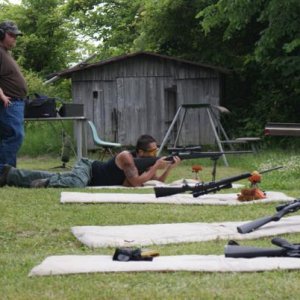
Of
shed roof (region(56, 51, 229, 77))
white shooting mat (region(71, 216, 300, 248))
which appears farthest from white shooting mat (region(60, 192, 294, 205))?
shed roof (region(56, 51, 229, 77))

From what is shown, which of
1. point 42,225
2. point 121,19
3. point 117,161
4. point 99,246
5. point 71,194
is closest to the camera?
point 99,246

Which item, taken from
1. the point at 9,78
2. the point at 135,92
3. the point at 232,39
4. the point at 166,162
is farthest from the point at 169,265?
the point at 232,39

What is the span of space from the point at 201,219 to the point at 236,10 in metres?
12.4

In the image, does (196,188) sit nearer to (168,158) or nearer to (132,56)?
(168,158)

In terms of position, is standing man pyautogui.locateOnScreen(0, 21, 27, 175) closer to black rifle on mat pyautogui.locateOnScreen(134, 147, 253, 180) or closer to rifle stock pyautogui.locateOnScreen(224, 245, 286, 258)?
black rifle on mat pyautogui.locateOnScreen(134, 147, 253, 180)

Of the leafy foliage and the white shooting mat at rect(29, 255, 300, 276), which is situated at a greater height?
the leafy foliage

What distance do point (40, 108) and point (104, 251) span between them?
7.64 meters

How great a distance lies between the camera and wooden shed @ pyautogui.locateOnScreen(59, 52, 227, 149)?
21297 mm

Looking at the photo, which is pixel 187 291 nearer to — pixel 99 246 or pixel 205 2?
pixel 99 246

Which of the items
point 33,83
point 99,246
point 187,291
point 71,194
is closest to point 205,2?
point 33,83

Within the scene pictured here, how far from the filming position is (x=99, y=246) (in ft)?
18.3

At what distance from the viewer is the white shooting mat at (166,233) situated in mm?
5745

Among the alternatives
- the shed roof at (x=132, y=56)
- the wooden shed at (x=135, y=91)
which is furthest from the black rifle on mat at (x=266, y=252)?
the wooden shed at (x=135, y=91)

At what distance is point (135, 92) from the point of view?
2139 cm
